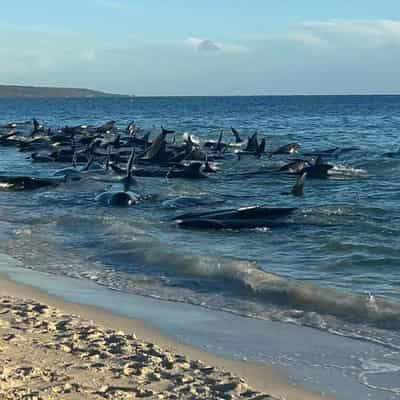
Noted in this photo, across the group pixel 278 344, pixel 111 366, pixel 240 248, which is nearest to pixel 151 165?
pixel 240 248

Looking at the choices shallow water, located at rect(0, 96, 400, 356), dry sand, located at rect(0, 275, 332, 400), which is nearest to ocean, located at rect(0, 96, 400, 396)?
shallow water, located at rect(0, 96, 400, 356)

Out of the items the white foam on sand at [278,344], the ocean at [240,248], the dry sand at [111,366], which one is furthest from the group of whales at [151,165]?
the dry sand at [111,366]

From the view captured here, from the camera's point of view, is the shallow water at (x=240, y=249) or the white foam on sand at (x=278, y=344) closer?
the white foam on sand at (x=278, y=344)

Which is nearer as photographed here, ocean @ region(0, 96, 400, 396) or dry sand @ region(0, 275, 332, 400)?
dry sand @ region(0, 275, 332, 400)

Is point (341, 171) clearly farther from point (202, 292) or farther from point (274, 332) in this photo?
point (274, 332)

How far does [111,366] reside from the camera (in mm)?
6484

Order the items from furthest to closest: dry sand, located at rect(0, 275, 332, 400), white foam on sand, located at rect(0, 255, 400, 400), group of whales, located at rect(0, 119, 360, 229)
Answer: group of whales, located at rect(0, 119, 360, 229) → white foam on sand, located at rect(0, 255, 400, 400) → dry sand, located at rect(0, 275, 332, 400)

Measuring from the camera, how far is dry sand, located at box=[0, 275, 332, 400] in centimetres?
591

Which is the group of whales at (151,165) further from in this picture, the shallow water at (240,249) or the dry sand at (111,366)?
the dry sand at (111,366)

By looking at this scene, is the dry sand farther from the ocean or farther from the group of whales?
the group of whales

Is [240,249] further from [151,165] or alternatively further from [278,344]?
[151,165]

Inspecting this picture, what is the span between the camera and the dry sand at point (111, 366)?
591cm

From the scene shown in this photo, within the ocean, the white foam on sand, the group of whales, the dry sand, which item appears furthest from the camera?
the group of whales

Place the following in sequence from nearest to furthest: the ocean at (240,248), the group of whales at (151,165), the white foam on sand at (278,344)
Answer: the white foam on sand at (278,344) → the ocean at (240,248) → the group of whales at (151,165)
